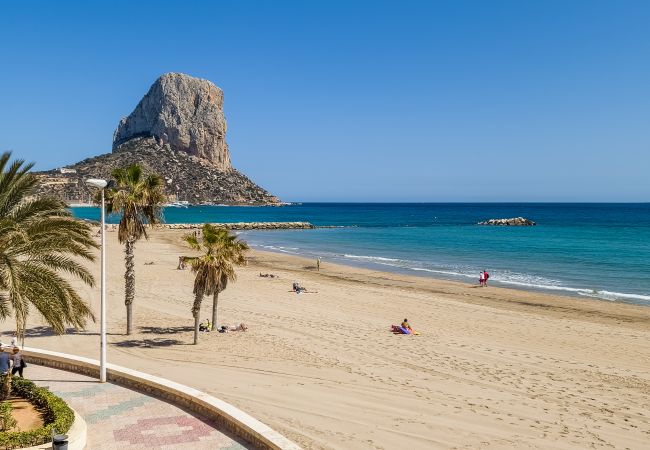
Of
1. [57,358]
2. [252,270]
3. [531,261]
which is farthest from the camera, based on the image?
[531,261]

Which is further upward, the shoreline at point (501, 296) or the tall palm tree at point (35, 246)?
the tall palm tree at point (35, 246)

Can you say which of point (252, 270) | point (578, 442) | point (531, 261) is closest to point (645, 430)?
point (578, 442)

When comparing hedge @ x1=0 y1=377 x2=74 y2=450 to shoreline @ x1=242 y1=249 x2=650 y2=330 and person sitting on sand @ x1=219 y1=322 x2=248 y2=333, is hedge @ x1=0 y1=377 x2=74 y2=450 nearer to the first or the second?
person sitting on sand @ x1=219 y1=322 x2=248 y2=333

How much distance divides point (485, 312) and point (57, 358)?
1943 centimetres

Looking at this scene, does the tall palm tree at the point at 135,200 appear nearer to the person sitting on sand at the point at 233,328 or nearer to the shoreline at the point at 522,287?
the person sitting on sand at the point at 233,328

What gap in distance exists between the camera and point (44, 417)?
30.7 feet

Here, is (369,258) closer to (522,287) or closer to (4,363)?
(522,287)

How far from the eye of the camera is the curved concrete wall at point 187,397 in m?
8.62

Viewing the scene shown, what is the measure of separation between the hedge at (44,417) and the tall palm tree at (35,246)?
1.27m

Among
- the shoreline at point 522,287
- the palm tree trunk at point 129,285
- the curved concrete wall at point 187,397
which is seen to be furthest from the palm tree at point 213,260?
the shoreline at point 522,287

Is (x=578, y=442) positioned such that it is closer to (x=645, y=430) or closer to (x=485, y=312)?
(x=645, y=430)

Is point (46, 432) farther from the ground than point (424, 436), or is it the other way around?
point (46, 432)

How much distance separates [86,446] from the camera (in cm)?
861

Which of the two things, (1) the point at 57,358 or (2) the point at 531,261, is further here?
(2) the point at 531,261
